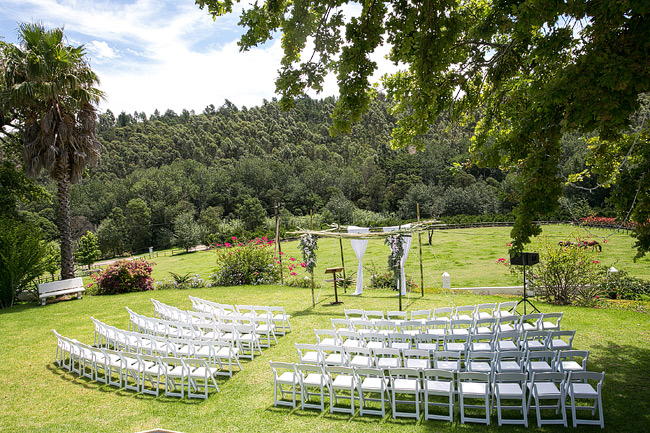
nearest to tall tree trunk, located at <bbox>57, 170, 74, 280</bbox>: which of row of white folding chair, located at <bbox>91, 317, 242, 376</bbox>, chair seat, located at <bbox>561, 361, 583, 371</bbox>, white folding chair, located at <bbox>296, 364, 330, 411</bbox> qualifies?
row of white folding chair, located at <bbox>91, 317, 242, 376</bbox>

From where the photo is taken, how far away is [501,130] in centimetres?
872

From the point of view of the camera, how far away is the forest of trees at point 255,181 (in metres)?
54.9

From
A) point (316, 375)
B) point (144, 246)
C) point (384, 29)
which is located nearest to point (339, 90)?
point (384, 29)

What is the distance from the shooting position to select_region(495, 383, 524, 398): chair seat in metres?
5.81

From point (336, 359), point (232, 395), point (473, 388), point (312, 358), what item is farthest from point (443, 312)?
point (232, 395)

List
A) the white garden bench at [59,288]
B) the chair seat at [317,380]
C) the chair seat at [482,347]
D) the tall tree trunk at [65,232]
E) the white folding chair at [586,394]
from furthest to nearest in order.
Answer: the tall tree trunk at [65,232], the white garden bench at [59,288], the chair seat at [482,347], the chair seat at [317,380], the white folding chair at [586,394]

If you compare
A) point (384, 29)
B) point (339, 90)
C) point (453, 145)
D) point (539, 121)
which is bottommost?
point (539, 121)

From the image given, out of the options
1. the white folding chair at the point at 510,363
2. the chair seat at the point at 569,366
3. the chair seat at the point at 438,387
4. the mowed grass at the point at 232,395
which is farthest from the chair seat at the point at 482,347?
the mowed grass at the point at 232,395

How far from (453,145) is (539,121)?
270ft

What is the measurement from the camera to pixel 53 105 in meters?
15.6

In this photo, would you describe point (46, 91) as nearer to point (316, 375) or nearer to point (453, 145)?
point (316, 375)

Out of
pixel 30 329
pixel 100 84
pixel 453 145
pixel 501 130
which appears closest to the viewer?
pixel 501 130

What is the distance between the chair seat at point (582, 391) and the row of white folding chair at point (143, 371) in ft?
18.6

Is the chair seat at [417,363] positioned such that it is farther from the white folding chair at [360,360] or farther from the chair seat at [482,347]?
the chair seat at [482,347]
